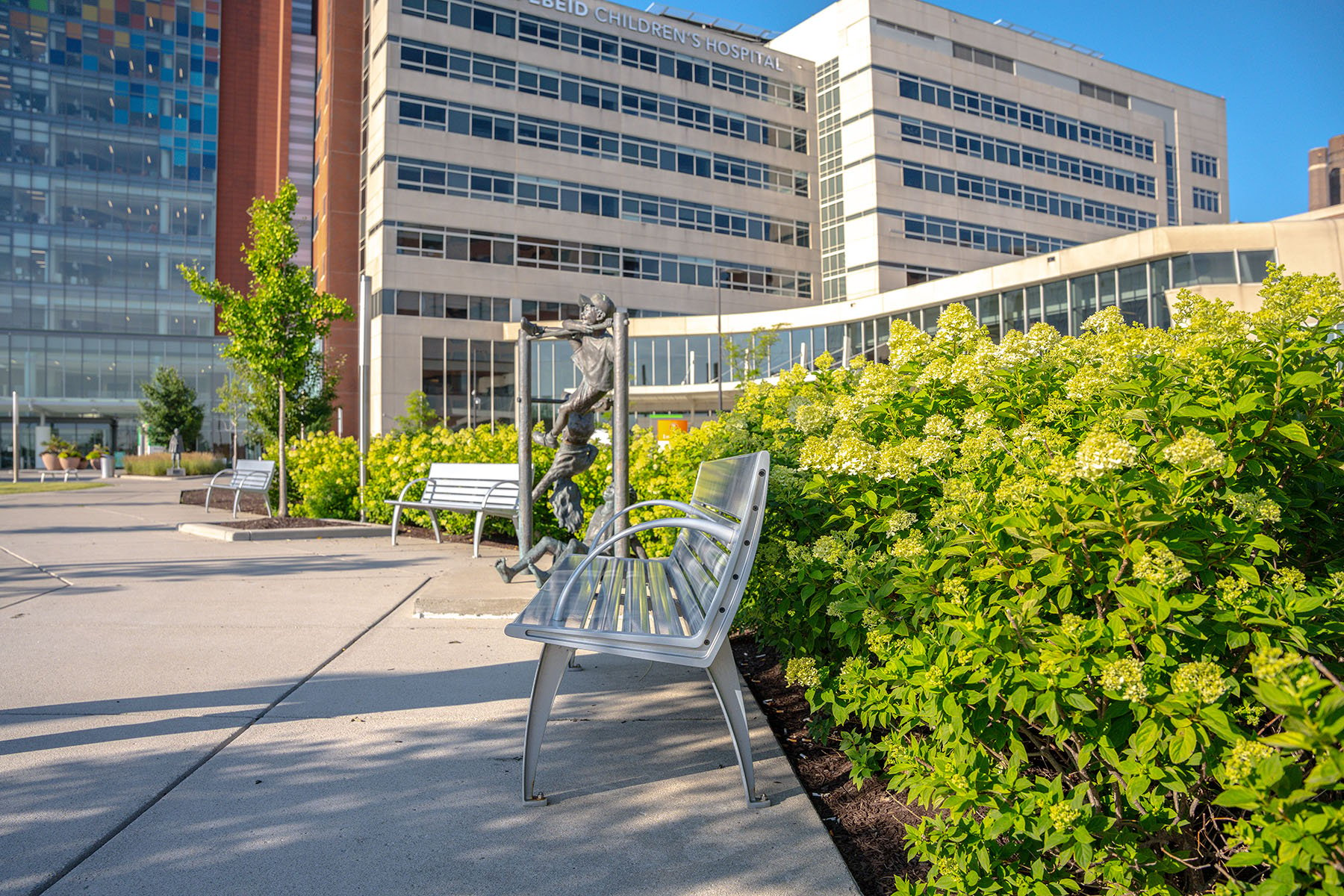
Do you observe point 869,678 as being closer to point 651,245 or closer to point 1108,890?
point 1108,890

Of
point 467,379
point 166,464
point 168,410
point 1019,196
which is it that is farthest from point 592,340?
point 1019,196

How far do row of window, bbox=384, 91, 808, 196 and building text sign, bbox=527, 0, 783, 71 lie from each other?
6.18 meters

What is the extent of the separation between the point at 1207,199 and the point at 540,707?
7983cm

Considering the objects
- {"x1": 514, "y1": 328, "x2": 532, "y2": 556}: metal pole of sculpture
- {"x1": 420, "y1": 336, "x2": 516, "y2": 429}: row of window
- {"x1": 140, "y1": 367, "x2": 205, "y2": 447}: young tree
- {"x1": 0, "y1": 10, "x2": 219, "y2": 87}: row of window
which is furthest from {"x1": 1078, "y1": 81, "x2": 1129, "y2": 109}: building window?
{"x1": 0, "y1": 10, "x2": 219, "y2": 87}: row of window

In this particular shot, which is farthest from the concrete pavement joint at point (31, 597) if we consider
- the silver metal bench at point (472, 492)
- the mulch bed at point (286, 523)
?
the mulch bed at point (286, 523)

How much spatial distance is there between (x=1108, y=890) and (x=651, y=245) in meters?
47.9

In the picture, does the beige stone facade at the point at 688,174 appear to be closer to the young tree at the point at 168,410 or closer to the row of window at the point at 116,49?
the young tree at the point at 168,410

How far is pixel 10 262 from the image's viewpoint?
70000 mm

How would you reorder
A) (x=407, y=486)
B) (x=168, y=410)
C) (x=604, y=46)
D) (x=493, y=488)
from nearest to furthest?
(x=493, y=488) < (x=407, y=486) < (x=604, y=46) < (x=168, y=410)

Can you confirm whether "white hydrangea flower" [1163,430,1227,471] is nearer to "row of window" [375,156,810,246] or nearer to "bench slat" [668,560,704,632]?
"bench slat" [668,560,704,632]

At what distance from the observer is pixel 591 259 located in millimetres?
46500

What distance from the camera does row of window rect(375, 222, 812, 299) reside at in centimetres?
4247

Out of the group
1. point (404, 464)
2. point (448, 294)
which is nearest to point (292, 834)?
point (404, 464)

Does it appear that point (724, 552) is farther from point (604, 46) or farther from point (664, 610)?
point (604, 46)
